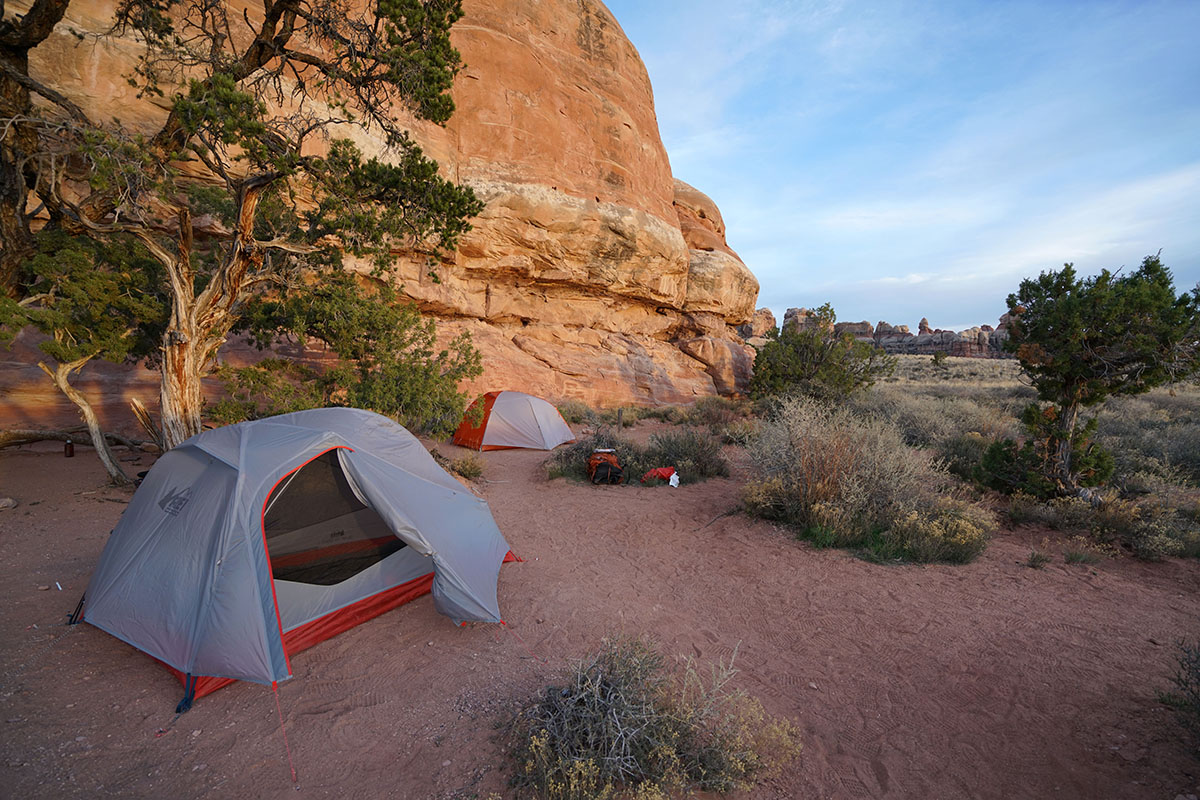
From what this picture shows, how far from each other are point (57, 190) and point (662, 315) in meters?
20.1

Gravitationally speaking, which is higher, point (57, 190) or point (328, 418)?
point (57, 190)

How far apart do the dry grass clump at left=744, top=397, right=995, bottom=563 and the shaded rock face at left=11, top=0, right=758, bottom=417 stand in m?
12.3

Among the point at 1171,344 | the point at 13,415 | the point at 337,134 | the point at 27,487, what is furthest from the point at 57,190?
the point at 1171,344

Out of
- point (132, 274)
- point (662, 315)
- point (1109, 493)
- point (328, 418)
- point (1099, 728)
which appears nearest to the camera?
point (1099, 728)

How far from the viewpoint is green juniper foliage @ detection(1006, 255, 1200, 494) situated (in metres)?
6.09

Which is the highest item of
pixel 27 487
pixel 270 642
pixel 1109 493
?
pixel 1109 493

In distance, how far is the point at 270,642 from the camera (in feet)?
11.2

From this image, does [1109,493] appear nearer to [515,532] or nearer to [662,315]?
[515,532]

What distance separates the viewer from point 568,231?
744 inches

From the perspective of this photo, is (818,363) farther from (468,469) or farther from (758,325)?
(758,325)

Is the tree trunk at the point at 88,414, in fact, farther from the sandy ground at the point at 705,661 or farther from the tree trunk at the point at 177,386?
the sandy ground at the point at 705,661

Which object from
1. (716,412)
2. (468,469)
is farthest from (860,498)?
(716,412)

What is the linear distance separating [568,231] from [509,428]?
378 inches

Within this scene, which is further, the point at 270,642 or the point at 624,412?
the point at 624,412
